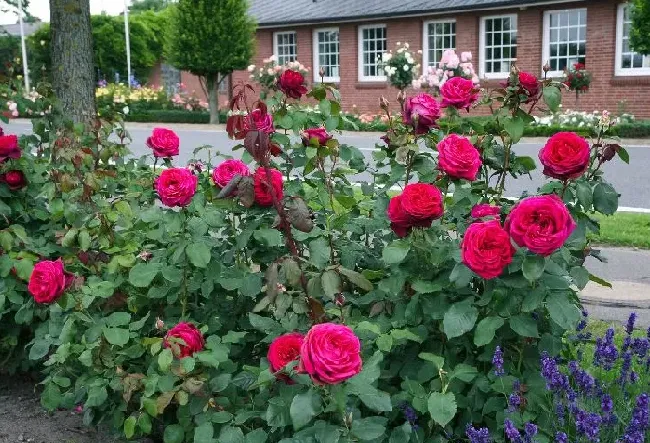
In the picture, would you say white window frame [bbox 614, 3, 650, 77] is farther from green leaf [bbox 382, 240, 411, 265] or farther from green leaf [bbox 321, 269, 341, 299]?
green leaf [bbox 321, 269, 341, 299]

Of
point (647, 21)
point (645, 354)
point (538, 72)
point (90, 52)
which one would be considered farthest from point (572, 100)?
point (645, 354)

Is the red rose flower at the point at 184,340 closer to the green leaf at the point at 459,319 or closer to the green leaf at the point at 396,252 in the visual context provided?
the green leaf at the point at 396,252

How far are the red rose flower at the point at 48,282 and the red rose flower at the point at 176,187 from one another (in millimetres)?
410

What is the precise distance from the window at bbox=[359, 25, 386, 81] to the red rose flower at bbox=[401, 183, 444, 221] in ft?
73.9

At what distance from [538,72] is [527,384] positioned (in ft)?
65.4

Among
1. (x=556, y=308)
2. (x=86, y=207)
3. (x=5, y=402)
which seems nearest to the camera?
(x=556, y=308)

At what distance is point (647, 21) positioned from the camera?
646 inches

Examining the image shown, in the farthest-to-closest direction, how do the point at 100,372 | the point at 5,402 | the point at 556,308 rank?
the point at 5,402
the point at 100,372
the point at 556,308

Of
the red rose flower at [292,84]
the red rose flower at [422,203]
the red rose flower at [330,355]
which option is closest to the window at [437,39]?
the red rose flower at [292,84]

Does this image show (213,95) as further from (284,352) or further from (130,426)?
(284,352)

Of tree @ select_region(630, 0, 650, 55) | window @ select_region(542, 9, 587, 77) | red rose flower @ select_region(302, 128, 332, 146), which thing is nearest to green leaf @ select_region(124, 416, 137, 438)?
red rose flower @ select_region(302, 128, 332, 146)

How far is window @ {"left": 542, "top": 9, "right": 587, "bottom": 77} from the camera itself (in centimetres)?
2066

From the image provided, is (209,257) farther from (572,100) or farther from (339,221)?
(572,100)

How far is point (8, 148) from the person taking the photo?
3586 millimetres
